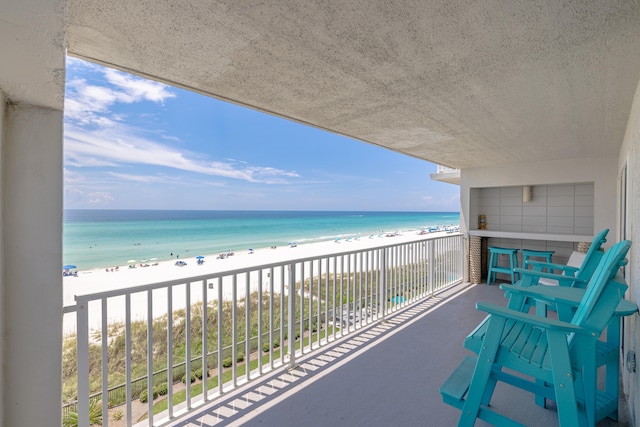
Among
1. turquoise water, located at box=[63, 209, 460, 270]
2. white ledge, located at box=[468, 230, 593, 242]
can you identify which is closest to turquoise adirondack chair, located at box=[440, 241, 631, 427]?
white ledge, located at box=[468, 230, 593, 242]

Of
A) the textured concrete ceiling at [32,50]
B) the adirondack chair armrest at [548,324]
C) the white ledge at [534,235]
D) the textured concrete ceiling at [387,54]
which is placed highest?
the textured concrete ceiling at [387,54]

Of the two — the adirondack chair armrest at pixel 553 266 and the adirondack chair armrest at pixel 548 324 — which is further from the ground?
the adirondack chair armrest at pixel 548 324

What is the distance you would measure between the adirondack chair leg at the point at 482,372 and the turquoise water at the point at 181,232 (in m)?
18.7

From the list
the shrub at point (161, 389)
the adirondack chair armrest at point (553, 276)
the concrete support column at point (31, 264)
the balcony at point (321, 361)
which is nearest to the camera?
the concrete support column at point (31, 264)

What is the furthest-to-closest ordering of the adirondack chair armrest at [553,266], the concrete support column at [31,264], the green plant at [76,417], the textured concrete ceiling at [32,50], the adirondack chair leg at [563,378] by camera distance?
the adirondack chair armrest at [553,266] → the green plant at [76,417] → the adirondack chair leg at [563,378] → the concrete support column at [31,264] → the textured concrete ceiling at [32,50]

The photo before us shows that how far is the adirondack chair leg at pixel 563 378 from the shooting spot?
136cm

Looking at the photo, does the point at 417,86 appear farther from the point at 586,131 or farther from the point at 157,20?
the point at 586,131

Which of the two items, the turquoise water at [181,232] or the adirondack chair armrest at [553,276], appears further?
the turquoise water at [181,232]

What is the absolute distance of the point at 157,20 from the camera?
138 centimetres

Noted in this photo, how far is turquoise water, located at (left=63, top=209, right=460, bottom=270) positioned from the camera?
766 inches

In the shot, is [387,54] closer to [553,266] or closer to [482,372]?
[482,372]

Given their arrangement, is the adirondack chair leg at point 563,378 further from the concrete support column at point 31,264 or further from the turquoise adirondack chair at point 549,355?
the concrete support column at point 31,264

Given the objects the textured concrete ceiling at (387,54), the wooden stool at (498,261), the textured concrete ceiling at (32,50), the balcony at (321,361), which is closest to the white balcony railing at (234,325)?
the balcony at (321,361)

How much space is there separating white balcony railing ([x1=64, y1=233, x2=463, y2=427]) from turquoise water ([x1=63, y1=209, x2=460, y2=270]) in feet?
45.8
